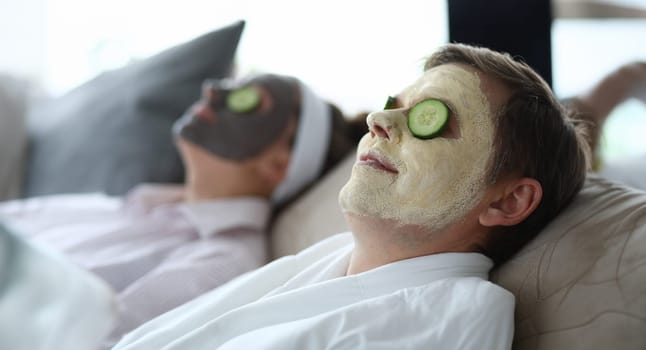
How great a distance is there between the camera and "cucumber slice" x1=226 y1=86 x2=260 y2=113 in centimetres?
204

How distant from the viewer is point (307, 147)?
6.77 feet

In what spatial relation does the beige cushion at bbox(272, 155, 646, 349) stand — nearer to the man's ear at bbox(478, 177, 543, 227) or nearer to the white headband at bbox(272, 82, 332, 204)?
the man's ear at bbox(478, 177, 543, 227)

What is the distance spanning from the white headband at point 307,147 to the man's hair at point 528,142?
821 mm

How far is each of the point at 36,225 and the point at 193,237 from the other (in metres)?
0.54

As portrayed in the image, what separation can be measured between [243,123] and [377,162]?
3.01 feet

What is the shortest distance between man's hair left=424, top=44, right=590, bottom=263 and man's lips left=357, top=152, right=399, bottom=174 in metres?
0.15

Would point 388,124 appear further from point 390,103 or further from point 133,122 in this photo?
point 133,122

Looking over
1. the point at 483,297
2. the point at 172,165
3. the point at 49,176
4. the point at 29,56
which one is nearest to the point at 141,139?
the point at 172,165

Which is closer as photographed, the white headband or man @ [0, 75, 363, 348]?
man @ [0, 75, 363, 348]

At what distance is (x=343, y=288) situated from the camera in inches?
46.1

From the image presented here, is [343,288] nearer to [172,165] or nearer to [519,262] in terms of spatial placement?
[519,262]

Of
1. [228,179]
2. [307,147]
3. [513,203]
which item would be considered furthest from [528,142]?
[228,179]

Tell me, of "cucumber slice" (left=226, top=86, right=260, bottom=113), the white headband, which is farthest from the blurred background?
"cucumber slice" (left=226, top=86, right=260, bottom=113)

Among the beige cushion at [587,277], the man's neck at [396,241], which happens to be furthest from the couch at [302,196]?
the man's neck at [396,241]
